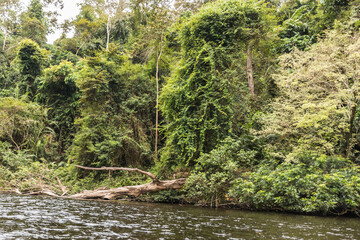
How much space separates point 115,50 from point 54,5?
28.1m

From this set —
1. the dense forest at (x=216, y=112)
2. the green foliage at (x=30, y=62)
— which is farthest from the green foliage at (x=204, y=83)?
the green foliage at (x=30, y=62)

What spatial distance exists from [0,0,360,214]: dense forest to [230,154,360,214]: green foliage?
1.9 inches

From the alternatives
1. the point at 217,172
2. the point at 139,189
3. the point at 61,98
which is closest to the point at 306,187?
the point at 217,172

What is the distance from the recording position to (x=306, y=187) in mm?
10336

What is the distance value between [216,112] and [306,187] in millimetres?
5780

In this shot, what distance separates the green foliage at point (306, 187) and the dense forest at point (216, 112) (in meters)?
0.05

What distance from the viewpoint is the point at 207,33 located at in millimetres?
15258

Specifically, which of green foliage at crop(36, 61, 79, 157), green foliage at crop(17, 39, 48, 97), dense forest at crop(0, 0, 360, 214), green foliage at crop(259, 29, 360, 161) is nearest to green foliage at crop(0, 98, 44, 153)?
dense forest at crop(0, 0, 360, 214)

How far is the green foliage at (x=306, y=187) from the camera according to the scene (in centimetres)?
975

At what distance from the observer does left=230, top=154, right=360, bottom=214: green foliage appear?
384 inches

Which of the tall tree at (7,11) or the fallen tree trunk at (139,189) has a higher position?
the tall tree at (7,11)

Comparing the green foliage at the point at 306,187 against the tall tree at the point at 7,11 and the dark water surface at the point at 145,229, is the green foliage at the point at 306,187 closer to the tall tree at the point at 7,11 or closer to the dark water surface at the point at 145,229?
the dark water surface at the point at 145,229

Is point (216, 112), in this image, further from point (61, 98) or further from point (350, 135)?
point (61, 98)

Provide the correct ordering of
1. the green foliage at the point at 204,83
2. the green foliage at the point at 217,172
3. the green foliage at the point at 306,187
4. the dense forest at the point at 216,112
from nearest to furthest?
1. the green foliage at the point at 306,187
2. the dense forest at the point at 216,112
3. the green foliage at the point at 217,172
4. the green foliage at the point at 204,83
